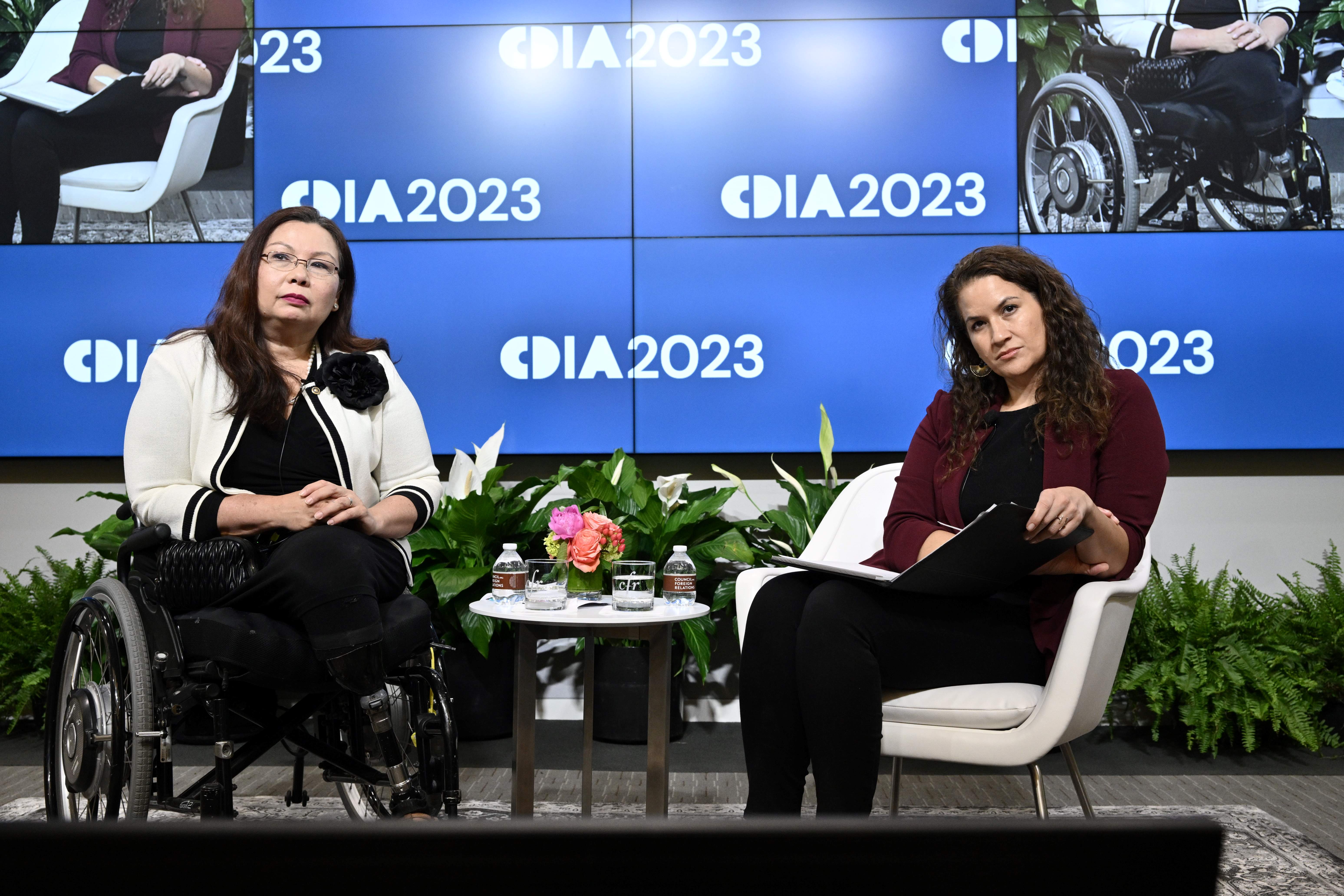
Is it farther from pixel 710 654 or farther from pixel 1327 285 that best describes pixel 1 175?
pixel 1327 285

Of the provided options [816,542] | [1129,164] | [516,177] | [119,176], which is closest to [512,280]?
[516,177]

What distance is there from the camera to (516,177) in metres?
3.27

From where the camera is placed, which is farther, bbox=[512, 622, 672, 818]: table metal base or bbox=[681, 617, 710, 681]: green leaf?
bbox=[681, 617, 710, 681]: green leaf

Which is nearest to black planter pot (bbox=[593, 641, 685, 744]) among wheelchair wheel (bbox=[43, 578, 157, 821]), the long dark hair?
the long dark hair

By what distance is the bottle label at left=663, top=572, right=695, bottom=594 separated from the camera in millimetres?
2154

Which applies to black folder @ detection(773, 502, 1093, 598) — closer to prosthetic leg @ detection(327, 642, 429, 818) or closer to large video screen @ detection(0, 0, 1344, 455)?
prosthetic leg @ detection(327, 642, 429, 818)

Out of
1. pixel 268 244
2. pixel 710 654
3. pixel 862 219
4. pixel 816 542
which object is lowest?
pixel 710 654

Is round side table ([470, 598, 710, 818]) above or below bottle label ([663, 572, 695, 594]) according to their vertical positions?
below

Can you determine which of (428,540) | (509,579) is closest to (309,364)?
(509,579)

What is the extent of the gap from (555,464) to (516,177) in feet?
3.22

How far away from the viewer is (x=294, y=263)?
1.95m

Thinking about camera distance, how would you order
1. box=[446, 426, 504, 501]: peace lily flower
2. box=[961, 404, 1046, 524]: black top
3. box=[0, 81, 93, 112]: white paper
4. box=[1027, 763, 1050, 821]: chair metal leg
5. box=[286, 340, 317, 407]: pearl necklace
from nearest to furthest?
box=[1027, 763, 1050, 821]: chair metal leg, box=[961, 404, 1046, 524]: black top, box=[286, 340, 317, 407]: pearl necklace, box=[446, 426, 504, 501]: peace lily flower, box=[0, 81, 93, 112]: white paper

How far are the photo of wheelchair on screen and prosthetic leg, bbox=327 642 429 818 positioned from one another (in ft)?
7.17

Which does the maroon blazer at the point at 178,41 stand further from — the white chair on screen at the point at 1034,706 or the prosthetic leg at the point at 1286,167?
the prosthetic leg at the point at 1286,167
